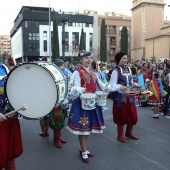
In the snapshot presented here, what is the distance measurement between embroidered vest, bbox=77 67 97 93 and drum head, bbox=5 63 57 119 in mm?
1127

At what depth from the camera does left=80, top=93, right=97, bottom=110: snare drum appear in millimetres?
3570

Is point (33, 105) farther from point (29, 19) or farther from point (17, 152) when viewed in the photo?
point (29, 19)

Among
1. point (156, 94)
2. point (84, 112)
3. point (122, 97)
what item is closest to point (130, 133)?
point (122, 97)

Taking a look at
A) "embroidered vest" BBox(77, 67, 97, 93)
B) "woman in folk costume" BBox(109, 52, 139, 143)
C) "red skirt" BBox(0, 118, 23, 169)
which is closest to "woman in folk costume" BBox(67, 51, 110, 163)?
"embroidered vest" BBox(77, 67, 97, 93)

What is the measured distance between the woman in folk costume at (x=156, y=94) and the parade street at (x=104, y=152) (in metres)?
1.12

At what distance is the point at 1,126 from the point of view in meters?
2.64

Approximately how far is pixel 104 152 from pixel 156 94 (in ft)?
11.1

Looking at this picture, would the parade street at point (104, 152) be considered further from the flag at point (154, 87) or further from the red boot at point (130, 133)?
the flag at point (154, 87)

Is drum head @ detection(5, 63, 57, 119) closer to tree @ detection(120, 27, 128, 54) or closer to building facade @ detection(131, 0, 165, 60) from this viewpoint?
building facade @ detection(131, 0, 165, 60)

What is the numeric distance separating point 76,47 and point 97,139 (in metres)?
43.9

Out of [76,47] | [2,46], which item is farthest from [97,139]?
[2,46]

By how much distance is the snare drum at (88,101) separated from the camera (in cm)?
357

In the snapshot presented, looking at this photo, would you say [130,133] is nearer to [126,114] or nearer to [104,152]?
[126,114]

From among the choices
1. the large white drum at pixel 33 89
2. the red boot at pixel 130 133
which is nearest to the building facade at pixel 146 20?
the red boot at pixel 130 133
